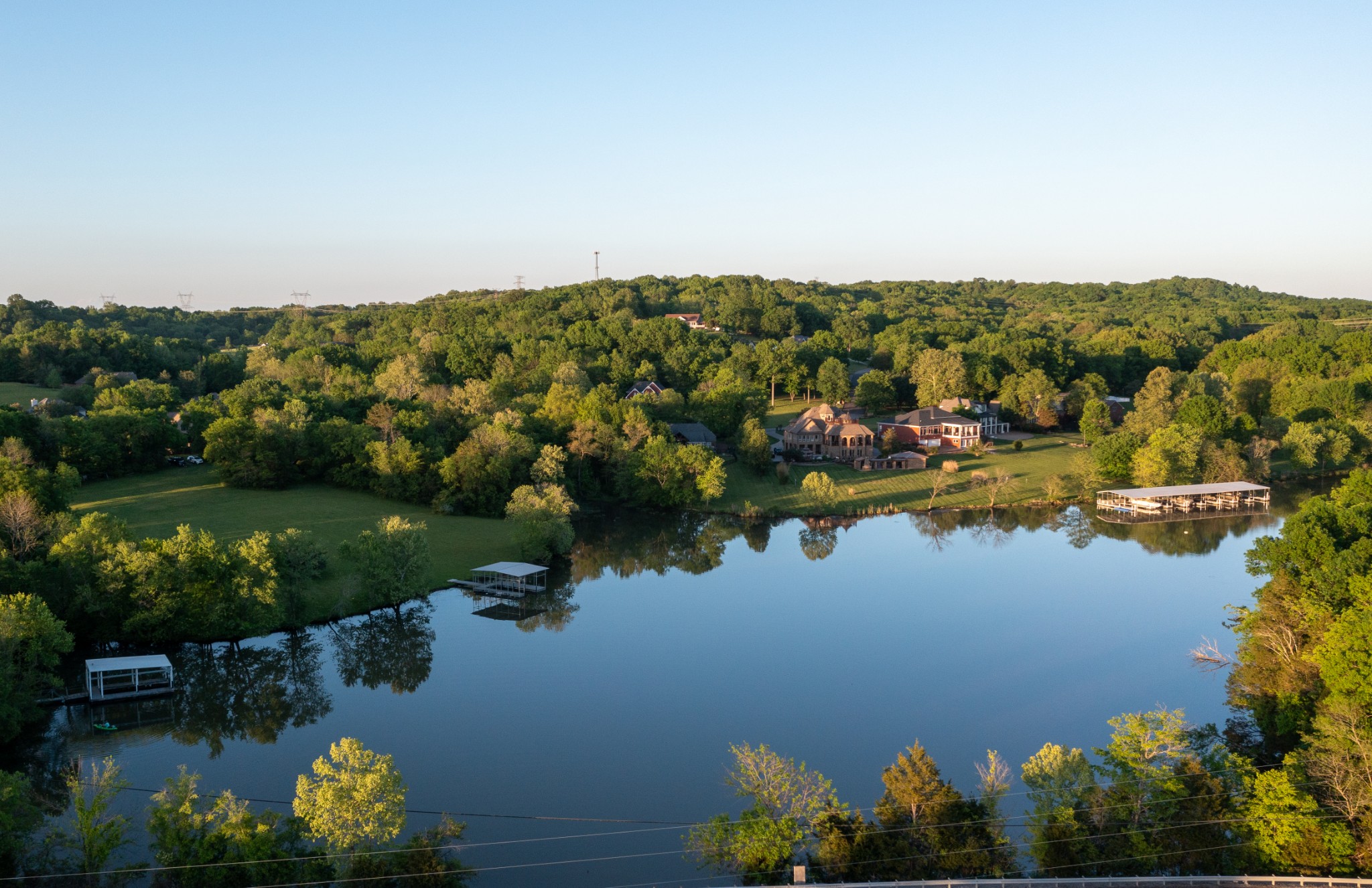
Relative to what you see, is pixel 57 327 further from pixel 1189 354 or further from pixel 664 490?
pixel 1189 354

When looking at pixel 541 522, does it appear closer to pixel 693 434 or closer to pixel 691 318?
pixel 693 434

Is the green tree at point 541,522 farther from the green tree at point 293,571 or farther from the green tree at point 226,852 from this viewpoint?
the green tree at point 226,852

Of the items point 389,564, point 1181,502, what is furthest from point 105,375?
point 1181,502

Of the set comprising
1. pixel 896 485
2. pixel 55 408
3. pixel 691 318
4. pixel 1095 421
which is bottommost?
pixel 896 485

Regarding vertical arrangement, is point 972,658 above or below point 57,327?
below

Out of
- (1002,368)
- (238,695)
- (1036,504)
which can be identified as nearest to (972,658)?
(238,695)

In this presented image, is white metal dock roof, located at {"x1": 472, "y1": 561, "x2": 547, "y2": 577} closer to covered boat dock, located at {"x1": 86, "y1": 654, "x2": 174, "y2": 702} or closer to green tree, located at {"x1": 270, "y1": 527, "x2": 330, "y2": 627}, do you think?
green tree, located at {"x1": 270, "y1": 527, "x2": 330, "y2": 627}

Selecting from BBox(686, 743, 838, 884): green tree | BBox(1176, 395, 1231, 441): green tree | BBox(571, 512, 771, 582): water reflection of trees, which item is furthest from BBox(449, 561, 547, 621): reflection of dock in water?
BBox(1176, 395, 1231, 441): green tree
